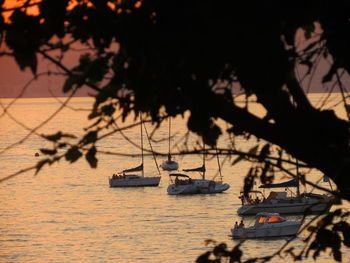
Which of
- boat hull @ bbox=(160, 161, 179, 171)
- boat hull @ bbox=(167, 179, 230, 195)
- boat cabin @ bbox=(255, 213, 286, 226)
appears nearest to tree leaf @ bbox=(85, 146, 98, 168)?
boat cabin @ bbox=(255, 213, 286, 226)

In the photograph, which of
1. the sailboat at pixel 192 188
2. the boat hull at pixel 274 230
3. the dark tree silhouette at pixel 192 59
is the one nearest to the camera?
the dark tree silhouette at pixel 192 59

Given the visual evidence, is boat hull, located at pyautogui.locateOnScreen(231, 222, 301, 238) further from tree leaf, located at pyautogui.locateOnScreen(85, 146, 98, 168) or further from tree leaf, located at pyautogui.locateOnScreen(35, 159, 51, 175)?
tree leaf, located at pyautogui.locateOnScreen(35, 159, 51, 175)

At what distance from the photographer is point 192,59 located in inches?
133

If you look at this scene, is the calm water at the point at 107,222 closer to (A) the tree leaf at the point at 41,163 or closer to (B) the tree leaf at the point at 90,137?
(B) the tree leaf at the point at 90,137

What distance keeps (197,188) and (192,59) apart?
7825 cm

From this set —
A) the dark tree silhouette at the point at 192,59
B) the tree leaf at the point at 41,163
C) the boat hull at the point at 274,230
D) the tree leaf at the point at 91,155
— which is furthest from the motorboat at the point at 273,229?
the tree leaf at the point at 41,163

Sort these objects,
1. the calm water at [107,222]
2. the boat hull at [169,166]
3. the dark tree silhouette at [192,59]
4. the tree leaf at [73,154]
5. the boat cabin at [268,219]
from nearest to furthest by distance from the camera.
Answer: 1. the dark tree silhouette at [192,59]
2. the tree leaf at [73,154]
3. the calm water at [107,222]
4. the boat cabin at [268,219]
5. the boat hull at [169,166]

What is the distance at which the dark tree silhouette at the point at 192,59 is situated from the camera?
3334 millimetres

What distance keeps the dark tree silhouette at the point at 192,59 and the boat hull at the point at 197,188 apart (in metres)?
76.5

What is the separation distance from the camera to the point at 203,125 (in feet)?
12.0

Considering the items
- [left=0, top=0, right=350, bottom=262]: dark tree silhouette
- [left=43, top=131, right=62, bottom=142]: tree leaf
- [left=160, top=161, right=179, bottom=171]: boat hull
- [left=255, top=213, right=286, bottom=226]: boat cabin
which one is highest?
[left=160, top=161, right=179, bottom=171]: boat hull

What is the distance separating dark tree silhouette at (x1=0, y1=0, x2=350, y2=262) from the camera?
10.9 ft

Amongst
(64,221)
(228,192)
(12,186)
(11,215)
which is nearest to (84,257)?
(64,221)

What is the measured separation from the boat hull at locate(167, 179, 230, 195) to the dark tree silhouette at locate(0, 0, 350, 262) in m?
76.5
